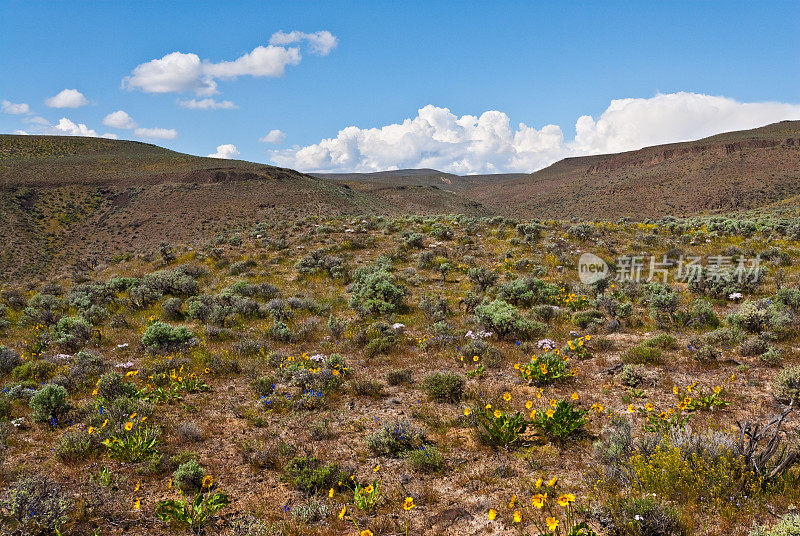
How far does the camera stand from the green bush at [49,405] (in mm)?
5773

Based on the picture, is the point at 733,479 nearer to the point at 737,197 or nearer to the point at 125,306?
the point at 125,306

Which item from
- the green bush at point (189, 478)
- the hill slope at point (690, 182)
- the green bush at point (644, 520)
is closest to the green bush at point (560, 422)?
the green bush at point (644, 520)

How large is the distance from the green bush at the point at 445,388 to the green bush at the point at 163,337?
6.38m

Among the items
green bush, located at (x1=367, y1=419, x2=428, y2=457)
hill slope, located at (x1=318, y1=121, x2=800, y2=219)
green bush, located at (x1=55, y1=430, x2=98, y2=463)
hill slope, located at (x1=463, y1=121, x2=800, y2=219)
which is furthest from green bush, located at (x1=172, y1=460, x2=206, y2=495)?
hill slope, located at (x1=463, y1=121, x2=800, y2=219)

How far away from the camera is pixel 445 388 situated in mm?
6332

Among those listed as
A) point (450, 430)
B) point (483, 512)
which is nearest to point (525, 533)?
point (483, 512)

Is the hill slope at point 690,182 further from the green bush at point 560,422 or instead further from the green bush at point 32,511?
the green bush at point 32,511

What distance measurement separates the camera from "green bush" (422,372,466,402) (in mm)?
6328

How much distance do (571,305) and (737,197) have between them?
237ft

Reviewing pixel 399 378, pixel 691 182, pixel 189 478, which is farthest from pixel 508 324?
pixel 691 182

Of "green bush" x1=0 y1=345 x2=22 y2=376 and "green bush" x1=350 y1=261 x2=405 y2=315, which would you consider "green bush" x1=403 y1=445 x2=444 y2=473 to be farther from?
"green bush" x1=0 y1=345 x2=22 y2=376

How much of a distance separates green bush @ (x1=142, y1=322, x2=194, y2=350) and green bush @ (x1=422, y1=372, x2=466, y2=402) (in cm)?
638

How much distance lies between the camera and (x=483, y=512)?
3.72 meters

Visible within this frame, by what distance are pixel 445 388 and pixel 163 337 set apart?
23.1 feet
